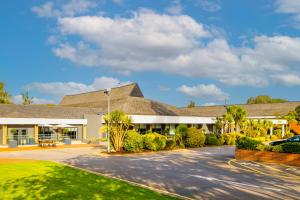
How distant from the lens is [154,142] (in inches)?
1251

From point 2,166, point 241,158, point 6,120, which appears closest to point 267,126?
point 241,158

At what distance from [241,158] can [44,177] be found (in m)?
14.8

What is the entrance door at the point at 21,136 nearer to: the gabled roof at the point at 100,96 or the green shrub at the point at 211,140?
the gabled roof at the point at 100,96

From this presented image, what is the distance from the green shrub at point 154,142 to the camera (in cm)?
3142

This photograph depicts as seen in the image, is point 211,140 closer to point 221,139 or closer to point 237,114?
point 221,139

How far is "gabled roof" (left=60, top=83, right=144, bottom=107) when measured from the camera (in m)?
59.7

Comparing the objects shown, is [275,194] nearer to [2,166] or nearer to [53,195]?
[53,195]

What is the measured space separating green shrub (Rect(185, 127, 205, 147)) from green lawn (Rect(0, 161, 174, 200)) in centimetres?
1891

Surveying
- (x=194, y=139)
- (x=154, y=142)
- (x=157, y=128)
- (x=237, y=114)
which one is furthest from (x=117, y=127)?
(x=157, y=128)

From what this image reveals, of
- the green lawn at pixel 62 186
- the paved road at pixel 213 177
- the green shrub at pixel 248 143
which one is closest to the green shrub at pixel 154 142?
the paved road at pixel 213 177

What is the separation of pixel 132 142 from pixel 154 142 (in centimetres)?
275

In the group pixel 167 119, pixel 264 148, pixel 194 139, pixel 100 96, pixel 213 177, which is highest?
pixel 100 96

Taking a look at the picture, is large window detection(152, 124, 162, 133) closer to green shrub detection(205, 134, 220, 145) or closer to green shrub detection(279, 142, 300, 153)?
green shrub detection(205, 134, 220, 145)

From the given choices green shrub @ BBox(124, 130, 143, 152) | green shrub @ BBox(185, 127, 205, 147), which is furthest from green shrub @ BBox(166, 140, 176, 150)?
green shrub @ BBox(124, 130, 143, 152)
